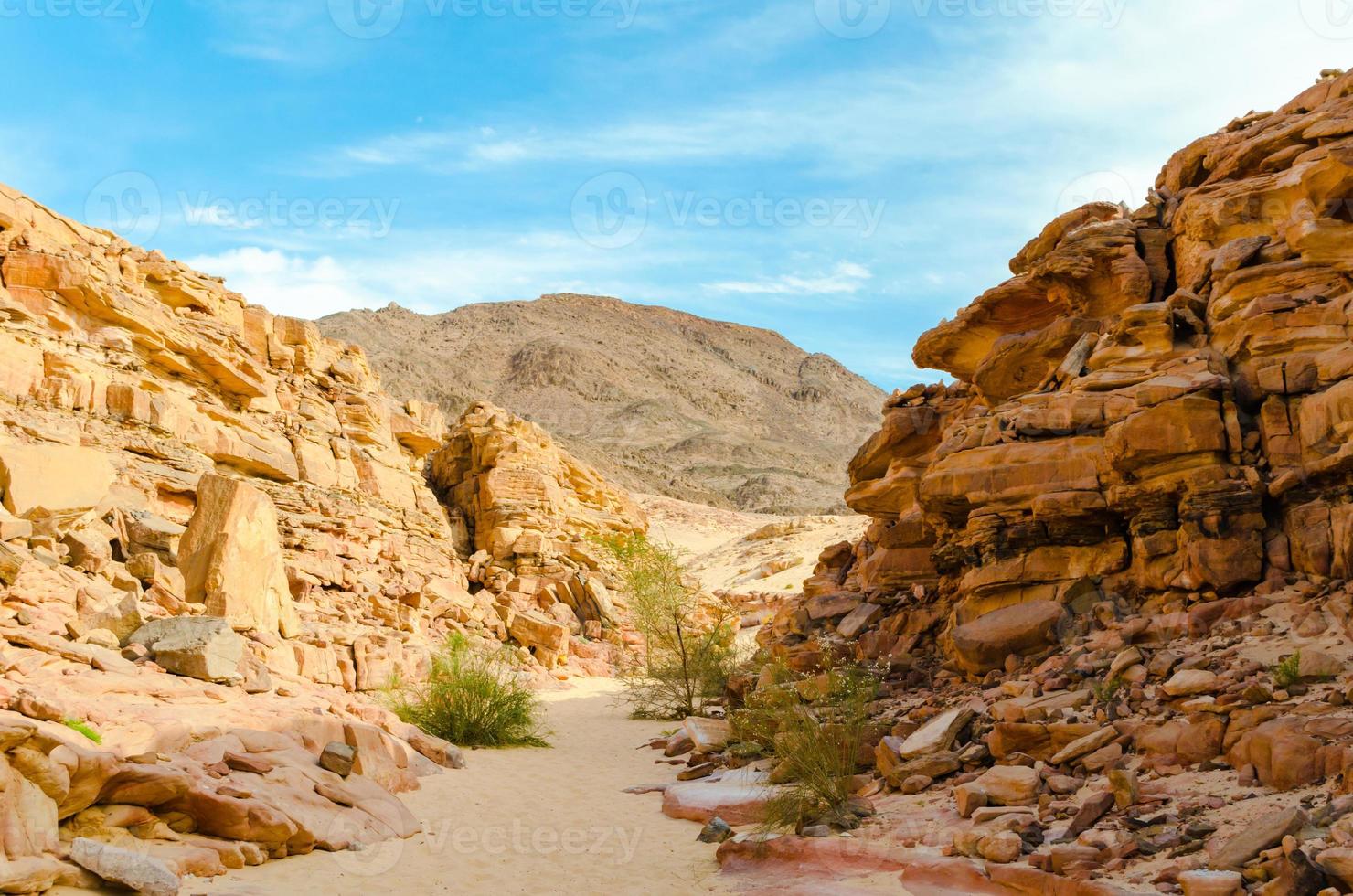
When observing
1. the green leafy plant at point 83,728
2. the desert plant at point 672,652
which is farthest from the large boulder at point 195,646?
the desert plant at point 672,652

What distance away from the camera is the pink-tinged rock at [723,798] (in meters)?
8.33

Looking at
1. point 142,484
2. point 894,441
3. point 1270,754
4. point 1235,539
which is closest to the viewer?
point 1270,754

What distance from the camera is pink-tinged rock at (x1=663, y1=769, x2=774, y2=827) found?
8.33 metres

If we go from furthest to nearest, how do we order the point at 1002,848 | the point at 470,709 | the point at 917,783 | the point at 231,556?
the point at 470,709 → the point at 231,556 → the point at 917,783 → the point at 1002,848

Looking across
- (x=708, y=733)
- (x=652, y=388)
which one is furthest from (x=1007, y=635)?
(x=652, y=388)

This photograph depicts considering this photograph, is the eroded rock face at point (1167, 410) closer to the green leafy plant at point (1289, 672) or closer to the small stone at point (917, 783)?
the green leafy plant at point (1289, 672)

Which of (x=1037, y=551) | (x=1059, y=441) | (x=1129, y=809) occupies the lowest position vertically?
(x=1129, y=809)

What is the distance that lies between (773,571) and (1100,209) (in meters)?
26.4

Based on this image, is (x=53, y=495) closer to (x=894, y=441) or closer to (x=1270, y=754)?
(x=894, y=441)

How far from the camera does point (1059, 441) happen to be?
10148 millimetres

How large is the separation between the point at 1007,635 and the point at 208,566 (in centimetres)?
1016

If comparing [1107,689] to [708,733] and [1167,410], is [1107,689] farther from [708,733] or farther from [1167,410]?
[708,733]

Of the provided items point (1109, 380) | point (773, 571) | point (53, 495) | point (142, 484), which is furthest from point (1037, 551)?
point (773, 571)

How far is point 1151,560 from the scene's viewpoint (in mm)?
9227
